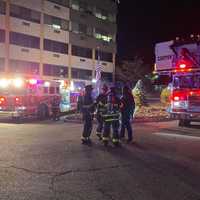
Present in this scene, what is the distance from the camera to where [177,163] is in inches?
327

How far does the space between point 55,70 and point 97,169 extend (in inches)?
1718

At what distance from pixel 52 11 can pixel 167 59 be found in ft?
119

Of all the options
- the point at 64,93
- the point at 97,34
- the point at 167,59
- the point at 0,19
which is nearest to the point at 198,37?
the point at 167,59

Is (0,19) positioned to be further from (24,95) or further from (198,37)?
(198,37)

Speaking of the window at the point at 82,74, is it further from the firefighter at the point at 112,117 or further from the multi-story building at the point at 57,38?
the firefighter at the point at 112,117

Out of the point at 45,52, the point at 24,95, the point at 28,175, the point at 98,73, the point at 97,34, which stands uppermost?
the point at 97,34

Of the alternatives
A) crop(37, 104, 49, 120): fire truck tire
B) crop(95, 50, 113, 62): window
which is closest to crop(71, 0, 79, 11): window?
crop(95, 50, 113, 62): window

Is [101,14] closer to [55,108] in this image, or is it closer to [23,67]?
[23,67]

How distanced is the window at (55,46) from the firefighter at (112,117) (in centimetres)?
3906

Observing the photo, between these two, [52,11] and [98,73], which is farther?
[52,11]

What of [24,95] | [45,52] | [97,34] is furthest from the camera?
[97,34]

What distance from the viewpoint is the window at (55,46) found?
161 ft

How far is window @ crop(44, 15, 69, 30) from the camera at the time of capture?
49000 millimetres

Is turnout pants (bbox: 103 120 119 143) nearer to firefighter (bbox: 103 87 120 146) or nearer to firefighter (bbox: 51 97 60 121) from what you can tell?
firefighter (bbox: 103 87 120 146)
